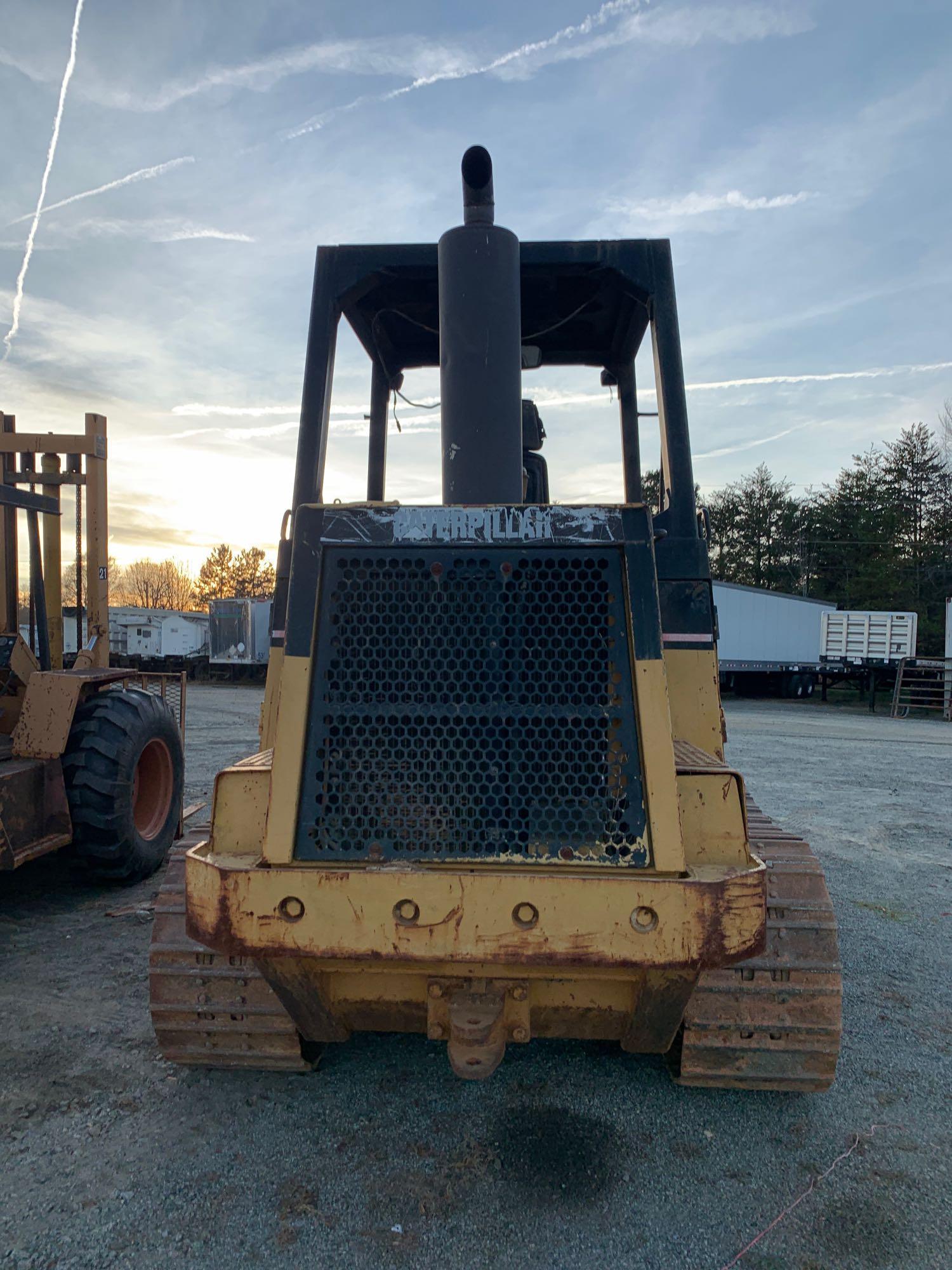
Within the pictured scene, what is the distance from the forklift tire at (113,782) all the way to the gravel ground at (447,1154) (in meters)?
1.07

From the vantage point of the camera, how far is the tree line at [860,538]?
38.8 meters

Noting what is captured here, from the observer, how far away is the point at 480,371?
290 cm

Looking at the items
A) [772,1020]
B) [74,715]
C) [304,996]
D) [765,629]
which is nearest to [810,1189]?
[772,1020]

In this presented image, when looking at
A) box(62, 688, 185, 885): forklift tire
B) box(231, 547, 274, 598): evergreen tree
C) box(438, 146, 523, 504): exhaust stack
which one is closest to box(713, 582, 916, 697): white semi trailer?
box(62, 688, 185, 885): forklift tire

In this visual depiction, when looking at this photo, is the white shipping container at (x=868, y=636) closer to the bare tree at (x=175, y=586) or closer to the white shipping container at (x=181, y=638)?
the white shipping container at (x=181, y=638)

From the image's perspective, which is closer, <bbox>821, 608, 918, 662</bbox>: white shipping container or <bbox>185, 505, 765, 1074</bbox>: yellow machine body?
<bbox>185, 505, 765, 1074</bbox>: yellow machine body

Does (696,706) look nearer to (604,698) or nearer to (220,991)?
(604,698)

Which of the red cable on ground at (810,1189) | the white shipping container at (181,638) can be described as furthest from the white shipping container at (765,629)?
the red cable on ground at (810,1189)

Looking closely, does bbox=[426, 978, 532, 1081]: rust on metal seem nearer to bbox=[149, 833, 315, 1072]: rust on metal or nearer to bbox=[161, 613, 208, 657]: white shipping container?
bbox=[149, 833, 315, 1072]: rust on metal

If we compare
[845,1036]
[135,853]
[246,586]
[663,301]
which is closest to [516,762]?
[663,301]

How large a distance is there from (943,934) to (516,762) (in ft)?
13.2

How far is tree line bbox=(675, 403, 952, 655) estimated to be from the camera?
1529 inches

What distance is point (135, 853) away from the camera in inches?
208

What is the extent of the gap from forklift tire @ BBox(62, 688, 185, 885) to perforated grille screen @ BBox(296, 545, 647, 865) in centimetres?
337
